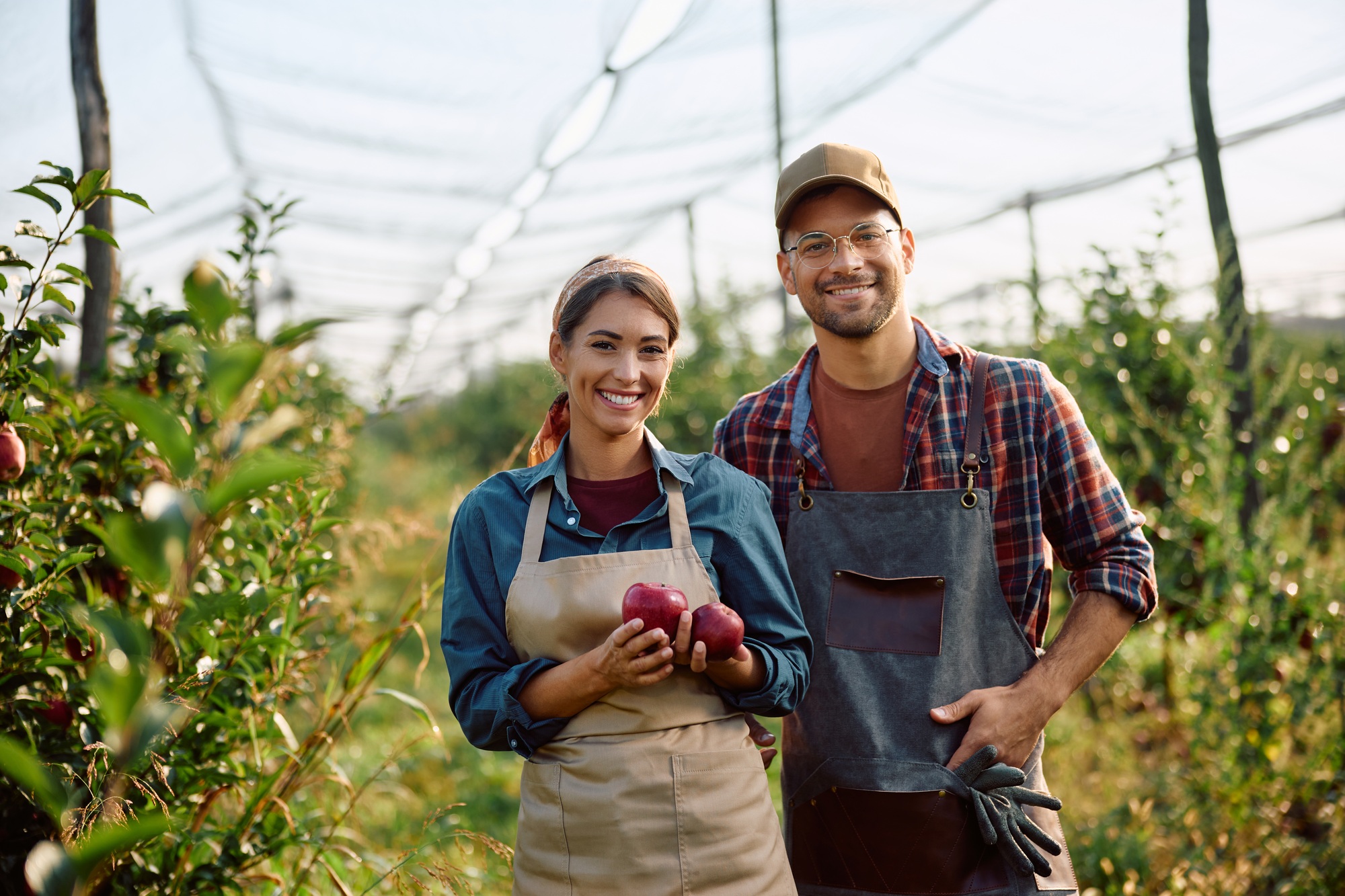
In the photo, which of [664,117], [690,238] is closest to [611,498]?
[664,117]

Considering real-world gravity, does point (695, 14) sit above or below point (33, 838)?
above

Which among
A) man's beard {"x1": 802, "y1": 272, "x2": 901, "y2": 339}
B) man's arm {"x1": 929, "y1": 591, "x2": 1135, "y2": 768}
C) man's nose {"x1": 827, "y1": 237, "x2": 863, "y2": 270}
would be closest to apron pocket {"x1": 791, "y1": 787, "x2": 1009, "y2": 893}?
man's arm {"x1": 929, "y1": 591, "x2": 1135, "y2": 768}

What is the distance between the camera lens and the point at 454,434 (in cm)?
1430

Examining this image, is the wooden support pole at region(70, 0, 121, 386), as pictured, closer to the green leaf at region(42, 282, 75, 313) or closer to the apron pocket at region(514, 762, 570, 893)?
the green leaf at region(42, 282, 75, 313)

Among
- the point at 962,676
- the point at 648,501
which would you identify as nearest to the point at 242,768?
the point at 648,501

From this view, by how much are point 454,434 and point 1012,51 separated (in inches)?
428

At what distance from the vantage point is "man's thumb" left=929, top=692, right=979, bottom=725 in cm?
172

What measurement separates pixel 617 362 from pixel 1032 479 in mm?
883

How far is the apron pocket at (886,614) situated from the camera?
1791 mm

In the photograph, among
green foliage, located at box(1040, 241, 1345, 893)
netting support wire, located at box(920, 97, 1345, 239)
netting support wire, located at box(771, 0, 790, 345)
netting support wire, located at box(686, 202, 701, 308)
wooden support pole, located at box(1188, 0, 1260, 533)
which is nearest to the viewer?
green foliage, located at box(1040, 241, 1345, 893)

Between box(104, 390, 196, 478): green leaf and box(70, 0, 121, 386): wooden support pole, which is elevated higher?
box(70, 0, 121, 386): wooden support pole

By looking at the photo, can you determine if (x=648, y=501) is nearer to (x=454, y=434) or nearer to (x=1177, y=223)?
(x=1177, y=223)

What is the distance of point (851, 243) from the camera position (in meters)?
1.93

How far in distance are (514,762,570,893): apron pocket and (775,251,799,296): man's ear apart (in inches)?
45.1
